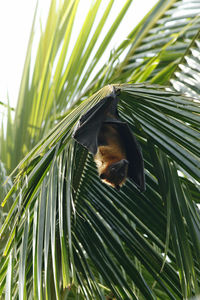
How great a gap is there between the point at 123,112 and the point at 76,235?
451 millimetres

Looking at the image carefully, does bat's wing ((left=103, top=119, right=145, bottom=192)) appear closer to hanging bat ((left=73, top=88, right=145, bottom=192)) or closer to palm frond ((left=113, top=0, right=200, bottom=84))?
hanging bat ((left=73, top=88, right=145, bottom=192))

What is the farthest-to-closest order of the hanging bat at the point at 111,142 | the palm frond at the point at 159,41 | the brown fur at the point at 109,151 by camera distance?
the palm frond at the point at 159,41
the brown fur at the point at 109,151
the hanging bat at the point at 111,142

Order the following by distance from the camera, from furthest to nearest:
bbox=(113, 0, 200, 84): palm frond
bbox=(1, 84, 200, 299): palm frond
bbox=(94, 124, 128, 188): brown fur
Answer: bbox=(113, 0, 200, 84): palm frond, bbox=(94, 124, 128, 188): brown fur, bbox=(1, 84, 200, 299): palm frond

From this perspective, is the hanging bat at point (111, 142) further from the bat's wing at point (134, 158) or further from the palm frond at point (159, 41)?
the palm frond at point (159, 41)

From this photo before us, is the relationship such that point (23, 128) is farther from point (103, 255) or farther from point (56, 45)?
point (103, 255)

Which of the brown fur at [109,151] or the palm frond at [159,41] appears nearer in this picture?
the brown fur at [109,151]

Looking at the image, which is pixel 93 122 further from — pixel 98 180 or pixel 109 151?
pixel 98 180

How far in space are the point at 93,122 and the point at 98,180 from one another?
0.47 metres

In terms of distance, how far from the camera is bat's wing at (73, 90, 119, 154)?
1.48m

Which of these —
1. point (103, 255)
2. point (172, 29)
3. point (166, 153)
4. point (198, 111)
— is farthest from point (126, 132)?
point (172, 29)

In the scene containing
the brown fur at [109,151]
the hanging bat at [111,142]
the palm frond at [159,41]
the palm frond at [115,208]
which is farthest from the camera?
the palm frond at [159,41]

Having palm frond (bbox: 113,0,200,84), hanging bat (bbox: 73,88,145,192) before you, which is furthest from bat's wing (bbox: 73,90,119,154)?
palm frond (bbox: 113,0,200,84)

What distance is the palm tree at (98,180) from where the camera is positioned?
4.62 ft

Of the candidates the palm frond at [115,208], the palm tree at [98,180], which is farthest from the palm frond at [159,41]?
the palm frond at [115,208]
